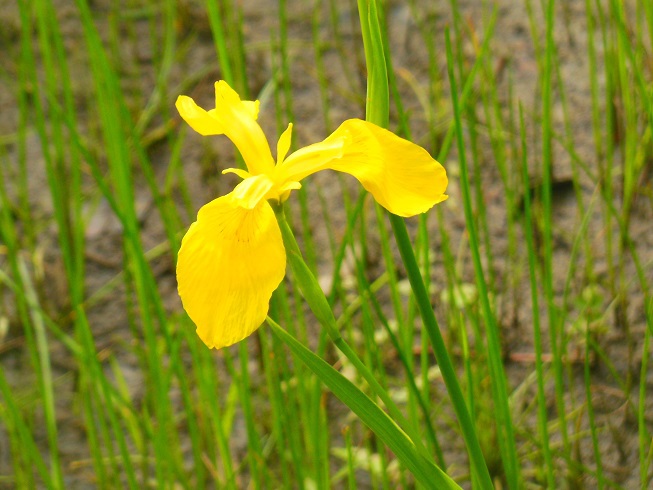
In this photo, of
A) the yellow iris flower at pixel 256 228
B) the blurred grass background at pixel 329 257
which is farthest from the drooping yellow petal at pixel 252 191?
the blurred grass background at pixel 329 257

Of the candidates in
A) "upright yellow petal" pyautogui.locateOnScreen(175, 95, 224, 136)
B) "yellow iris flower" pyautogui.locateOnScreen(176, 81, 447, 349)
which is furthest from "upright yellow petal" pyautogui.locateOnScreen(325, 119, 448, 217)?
"upright yellow petal" pyautogui.locateOnScreen(175, 95, 224, 136)

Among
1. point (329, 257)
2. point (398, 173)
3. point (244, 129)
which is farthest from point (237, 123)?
point (329, 257)

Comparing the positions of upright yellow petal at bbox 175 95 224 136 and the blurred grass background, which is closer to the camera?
upright yellow petal at bbox 175 95 224 136

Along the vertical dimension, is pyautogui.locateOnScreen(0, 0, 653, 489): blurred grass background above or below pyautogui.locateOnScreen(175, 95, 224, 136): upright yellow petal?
below

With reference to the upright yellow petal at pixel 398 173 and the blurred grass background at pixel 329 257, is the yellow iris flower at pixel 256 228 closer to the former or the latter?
the upright yellow petal at pixel 398 173

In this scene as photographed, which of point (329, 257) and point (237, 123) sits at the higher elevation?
point (237, 123)

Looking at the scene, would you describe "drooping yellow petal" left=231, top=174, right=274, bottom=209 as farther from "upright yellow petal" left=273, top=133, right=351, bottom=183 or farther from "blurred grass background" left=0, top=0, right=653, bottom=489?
"blurred grass background" left=0, top=0, right=653, bottom=489

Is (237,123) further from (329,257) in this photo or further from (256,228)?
(329,257)

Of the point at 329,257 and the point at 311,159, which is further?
the point at 329,257
